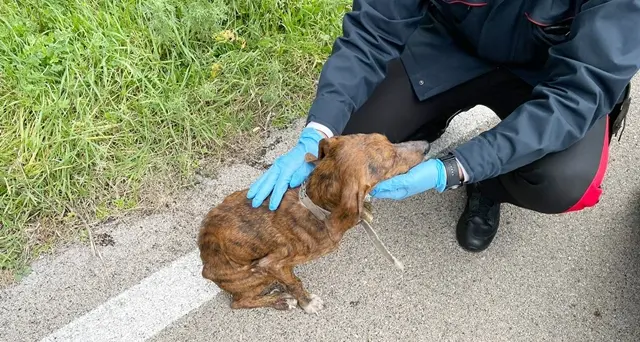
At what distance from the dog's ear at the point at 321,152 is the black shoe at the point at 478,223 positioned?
1131mm

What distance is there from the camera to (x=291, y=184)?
7.91 ft

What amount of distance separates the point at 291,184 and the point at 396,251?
0.89 metres

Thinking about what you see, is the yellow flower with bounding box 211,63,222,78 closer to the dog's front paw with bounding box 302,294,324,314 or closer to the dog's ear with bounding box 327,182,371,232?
the dog's front paw with bounding box 302,294,324,314

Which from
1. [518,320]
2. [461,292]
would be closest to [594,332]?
[518,320]

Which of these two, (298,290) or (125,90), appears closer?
(298,290)

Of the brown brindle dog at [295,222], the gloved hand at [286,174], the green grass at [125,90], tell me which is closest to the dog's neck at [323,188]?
the brown brindle dog at [295,222]

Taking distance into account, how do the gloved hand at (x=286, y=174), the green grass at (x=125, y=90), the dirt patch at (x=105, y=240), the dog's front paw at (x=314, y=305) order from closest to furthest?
the gloved hand at (x=286, y=174)
the dog's front paw at (x=314, y=305)
the dirt patch at (x=105, y=240)
the green grass at (x=125, y=90)

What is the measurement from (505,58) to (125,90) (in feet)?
7.17

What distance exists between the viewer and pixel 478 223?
116 inches

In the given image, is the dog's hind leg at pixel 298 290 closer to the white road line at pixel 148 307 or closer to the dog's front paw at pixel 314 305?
the dog's front paw at pixel 314 305

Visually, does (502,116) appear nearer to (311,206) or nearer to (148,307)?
(311,206)

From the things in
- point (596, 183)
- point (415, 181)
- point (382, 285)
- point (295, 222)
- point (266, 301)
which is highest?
point (415, 181)

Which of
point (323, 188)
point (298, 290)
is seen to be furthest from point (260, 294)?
point (323, 188)

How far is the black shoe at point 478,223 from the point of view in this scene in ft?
9.75
